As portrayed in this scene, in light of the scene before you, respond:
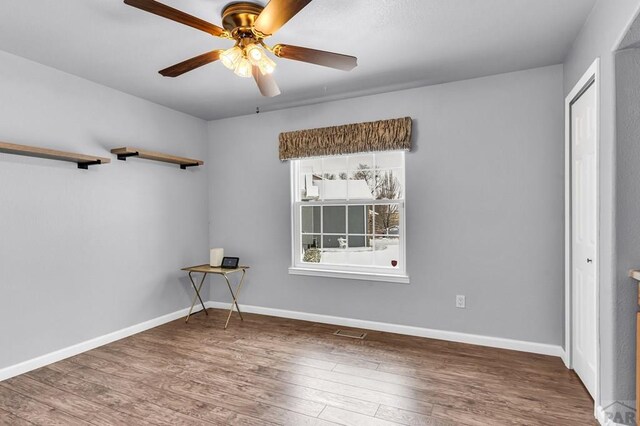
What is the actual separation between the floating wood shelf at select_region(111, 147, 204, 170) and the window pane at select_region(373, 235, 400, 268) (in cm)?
227

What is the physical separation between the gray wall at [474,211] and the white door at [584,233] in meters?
0.30

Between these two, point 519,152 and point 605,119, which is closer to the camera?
point 605,119

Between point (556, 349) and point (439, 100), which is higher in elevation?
point (439, 100)

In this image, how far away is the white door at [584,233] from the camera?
2.31 metres

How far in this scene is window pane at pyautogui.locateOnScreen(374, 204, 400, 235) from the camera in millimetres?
3754

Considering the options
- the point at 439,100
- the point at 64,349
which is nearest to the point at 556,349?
the point at 439,100

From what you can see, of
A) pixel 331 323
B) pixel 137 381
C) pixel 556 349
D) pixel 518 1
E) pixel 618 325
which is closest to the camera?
pixel 618 325

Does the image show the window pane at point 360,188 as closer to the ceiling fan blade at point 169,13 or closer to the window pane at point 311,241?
the window pane at point 311,241

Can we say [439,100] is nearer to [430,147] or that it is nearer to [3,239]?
[430,147]

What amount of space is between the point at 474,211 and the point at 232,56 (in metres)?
2.47

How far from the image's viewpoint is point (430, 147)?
3498 millimetres

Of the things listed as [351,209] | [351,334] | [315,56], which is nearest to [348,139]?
[351,209]

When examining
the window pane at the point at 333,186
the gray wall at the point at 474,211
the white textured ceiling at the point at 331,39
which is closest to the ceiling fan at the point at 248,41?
the white textured ceiling at the point at 331,39

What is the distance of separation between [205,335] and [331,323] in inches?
52.3
